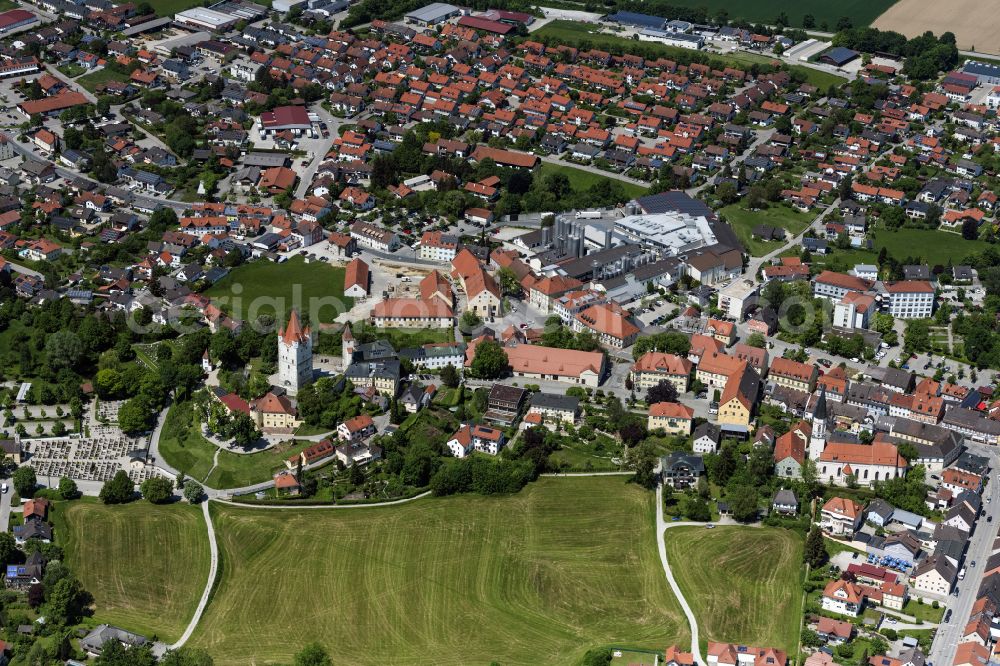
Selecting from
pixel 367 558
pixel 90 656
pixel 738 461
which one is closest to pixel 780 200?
pixel 738 461

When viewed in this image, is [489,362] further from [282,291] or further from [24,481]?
[24,481]

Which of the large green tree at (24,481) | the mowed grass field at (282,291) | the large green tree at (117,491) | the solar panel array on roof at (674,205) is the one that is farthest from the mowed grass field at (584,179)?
the large green tree at (24,481)

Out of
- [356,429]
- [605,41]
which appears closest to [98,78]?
[605,41]

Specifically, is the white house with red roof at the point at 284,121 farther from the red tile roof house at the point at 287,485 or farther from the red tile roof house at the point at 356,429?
the red tile roof house at the point at 287,485

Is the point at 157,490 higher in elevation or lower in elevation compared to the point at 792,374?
lower

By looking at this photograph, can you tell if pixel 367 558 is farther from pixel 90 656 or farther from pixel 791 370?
pixel 791 370
